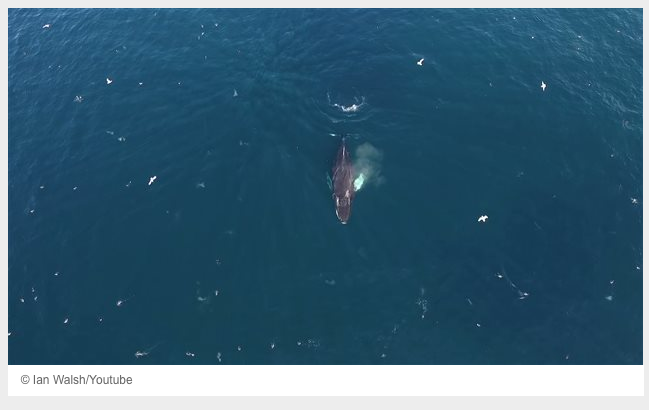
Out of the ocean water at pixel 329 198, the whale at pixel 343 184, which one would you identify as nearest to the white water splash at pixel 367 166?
the ocean water at pixel 329 198

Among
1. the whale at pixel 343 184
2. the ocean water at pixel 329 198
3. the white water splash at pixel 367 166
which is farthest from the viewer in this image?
the white water splash at pixel 367 166

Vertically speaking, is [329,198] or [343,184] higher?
[343,184]

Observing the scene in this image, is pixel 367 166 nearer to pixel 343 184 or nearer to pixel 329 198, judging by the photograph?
pixel 343 184

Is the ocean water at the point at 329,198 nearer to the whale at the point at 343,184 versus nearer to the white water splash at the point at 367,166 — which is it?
the white water splash at the point at 367,166

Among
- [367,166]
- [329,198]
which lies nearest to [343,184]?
[329,198]

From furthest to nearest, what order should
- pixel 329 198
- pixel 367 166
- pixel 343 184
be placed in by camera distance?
pixel 367 166
pixel 343 184
pixel 329 198

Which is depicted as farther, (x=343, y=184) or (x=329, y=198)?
(x=343, y=184)
